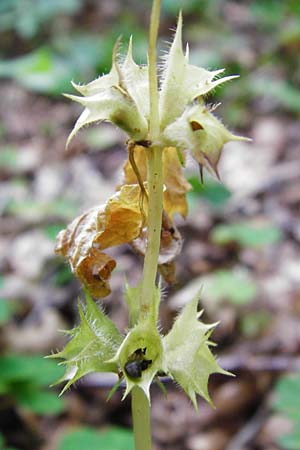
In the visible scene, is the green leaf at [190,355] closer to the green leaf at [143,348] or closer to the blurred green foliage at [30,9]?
the green leaf at [143,348]

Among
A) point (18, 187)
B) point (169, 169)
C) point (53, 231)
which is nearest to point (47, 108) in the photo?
point (18, 187)

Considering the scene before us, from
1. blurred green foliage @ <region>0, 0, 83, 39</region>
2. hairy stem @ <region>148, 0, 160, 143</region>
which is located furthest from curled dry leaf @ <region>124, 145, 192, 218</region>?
blurred green foliage @ <region>0, 0, 83, 39</region>

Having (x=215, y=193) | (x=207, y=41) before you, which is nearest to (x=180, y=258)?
(x=215, y=193)

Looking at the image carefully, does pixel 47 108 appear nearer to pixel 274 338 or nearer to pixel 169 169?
pixel 274 338

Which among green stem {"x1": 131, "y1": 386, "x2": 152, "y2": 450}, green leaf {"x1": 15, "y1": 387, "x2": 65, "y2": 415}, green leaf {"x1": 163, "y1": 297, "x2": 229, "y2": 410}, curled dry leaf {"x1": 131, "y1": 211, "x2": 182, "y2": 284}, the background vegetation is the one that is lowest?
the background vegetation

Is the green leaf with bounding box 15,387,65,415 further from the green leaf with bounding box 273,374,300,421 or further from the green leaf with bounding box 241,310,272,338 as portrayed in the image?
the green leaf with bounding box 241,310,272,338

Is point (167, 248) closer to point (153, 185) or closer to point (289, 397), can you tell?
point (153, 185)

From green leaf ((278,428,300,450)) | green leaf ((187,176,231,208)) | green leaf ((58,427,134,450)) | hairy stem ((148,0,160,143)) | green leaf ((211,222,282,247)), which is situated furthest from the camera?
green leaf ((211,222,282,247))
